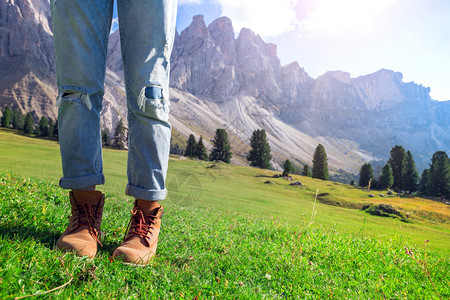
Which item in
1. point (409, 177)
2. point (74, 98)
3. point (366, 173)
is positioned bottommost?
point (74, 98)

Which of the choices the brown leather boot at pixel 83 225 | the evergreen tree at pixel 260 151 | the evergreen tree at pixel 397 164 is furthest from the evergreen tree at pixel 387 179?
the brown leather boot at pixel 83 225

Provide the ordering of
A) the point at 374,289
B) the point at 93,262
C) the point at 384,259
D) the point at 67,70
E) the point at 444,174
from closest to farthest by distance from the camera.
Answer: the point at 93,262 → the point at 67,70 → the point at 374,289 → the point at 384,259 → the point at 444,174

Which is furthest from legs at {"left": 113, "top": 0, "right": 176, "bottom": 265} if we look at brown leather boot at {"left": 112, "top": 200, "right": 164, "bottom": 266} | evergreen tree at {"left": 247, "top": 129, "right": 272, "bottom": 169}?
evergreen tree at {"left": 247, "top": 129, "right": 272, "bottom": 169}

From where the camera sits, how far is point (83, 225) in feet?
6.39

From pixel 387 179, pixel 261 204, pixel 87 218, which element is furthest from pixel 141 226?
pixel 387 179

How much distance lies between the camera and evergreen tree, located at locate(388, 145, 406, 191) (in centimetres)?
5380

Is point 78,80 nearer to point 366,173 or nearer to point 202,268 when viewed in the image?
point 202,268

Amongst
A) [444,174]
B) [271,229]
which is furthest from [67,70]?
[444,174]

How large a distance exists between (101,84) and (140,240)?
140 cm

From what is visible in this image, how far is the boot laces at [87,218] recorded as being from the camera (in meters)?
1.96

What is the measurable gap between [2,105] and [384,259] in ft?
696

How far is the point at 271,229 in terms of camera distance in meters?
4.13

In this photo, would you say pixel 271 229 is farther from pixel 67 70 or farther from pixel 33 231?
pixel 67 70

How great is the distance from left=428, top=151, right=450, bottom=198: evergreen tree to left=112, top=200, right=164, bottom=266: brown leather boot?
1775 inches
